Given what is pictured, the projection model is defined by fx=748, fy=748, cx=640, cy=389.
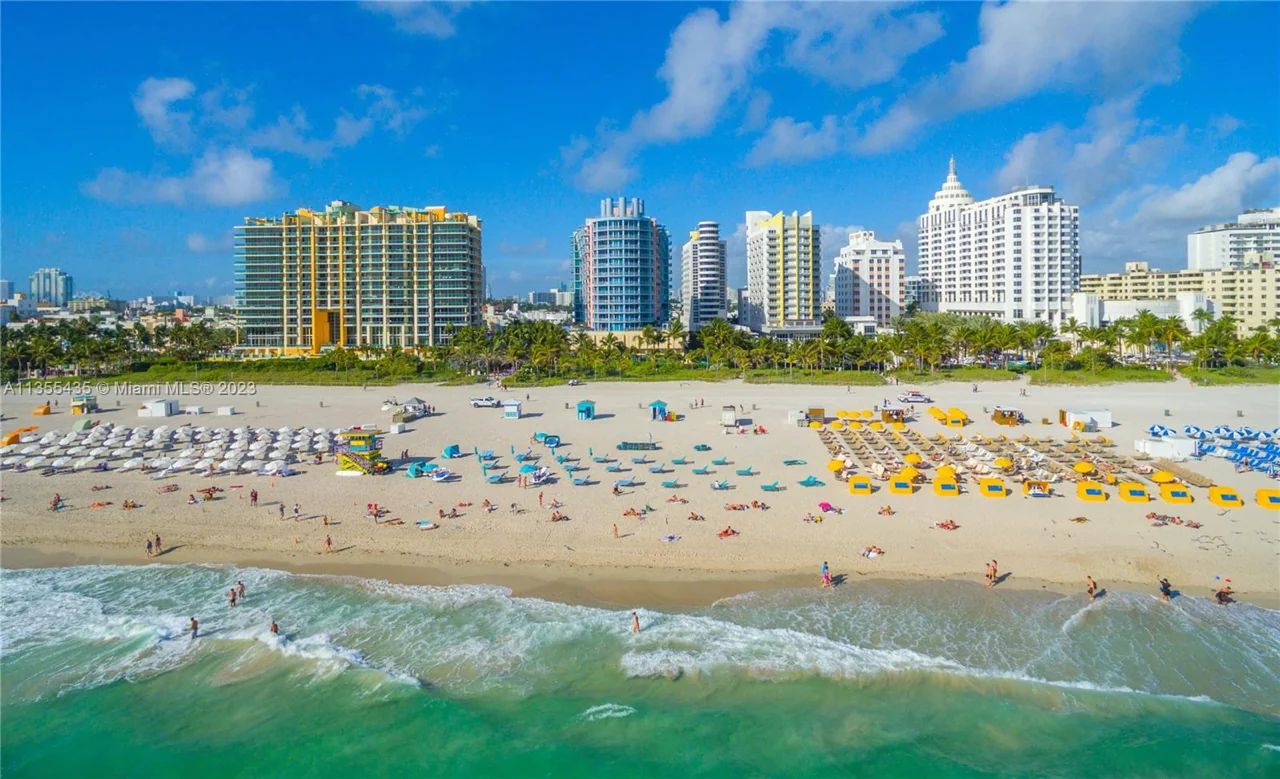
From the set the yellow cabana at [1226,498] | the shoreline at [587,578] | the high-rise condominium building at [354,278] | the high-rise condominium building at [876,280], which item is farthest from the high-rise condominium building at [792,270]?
the shoreline at [587,578]

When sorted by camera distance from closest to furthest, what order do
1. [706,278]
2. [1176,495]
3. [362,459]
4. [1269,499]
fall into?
[1269,499] < [1176,495] < [362,459] < [706,278]

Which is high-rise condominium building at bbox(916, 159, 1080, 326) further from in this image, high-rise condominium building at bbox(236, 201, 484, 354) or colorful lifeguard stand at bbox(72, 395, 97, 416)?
colorful lifeguard stand at bbox(72, 395, 97, 416)

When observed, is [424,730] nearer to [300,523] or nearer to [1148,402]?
[300,523]

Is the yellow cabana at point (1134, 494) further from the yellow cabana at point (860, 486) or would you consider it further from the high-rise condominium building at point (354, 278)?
the high-rise condominium building at point (354, 278)

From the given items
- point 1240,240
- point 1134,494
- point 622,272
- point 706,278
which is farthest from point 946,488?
point 1240,240

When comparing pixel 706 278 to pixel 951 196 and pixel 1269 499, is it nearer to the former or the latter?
pixel 951 196
